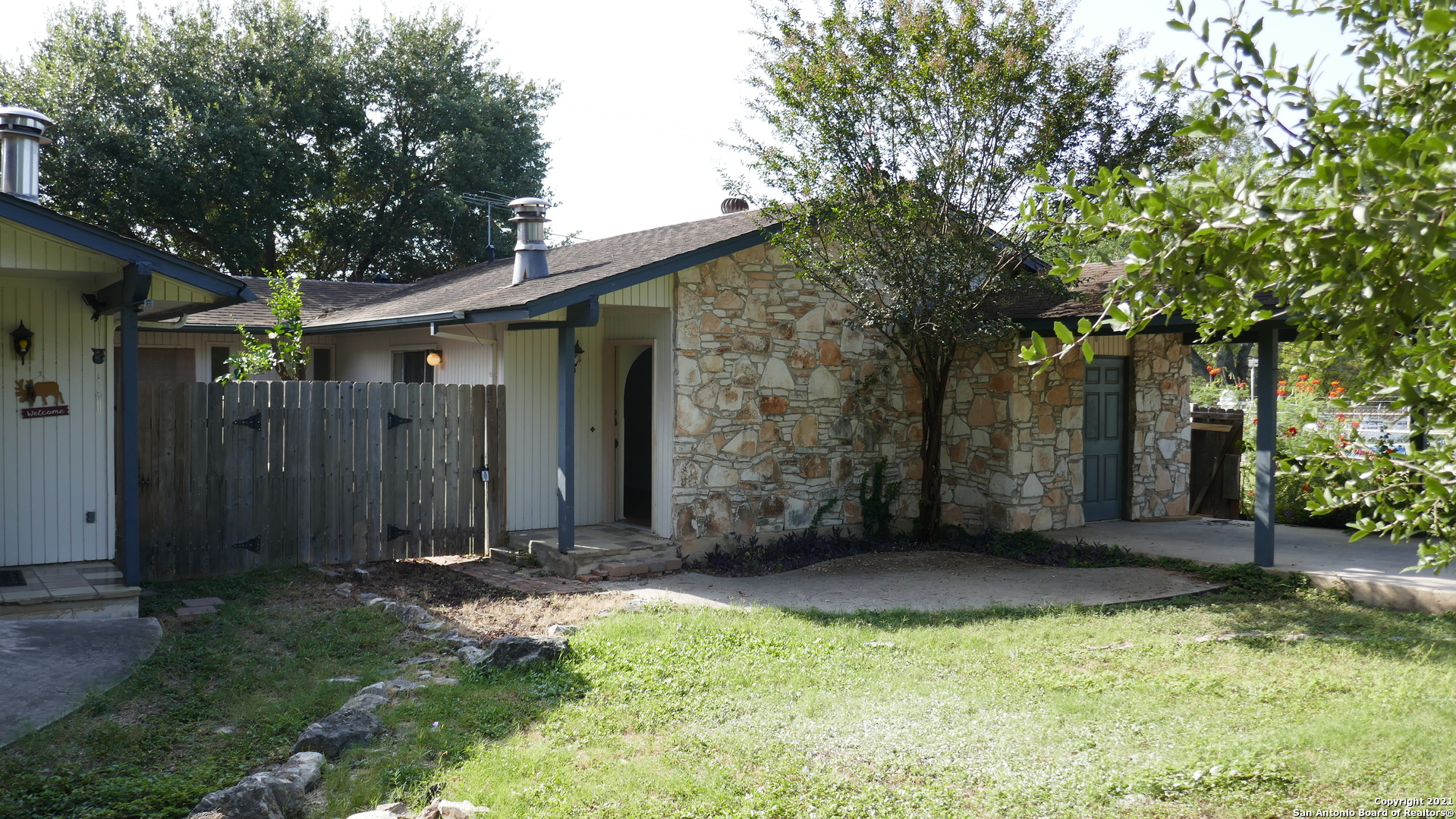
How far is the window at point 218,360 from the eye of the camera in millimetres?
14711

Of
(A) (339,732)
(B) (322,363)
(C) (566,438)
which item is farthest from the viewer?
(B) (322,363)

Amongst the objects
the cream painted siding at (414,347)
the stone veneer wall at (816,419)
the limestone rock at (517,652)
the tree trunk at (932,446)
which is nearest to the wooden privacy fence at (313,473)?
the cream painted siding at (414,347)

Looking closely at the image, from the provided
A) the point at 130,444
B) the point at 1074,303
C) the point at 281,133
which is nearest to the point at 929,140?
the point at 1074,303

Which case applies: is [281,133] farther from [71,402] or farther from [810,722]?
[810,722]

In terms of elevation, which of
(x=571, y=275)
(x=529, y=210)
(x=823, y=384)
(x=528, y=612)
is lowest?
(x=528, y=612)

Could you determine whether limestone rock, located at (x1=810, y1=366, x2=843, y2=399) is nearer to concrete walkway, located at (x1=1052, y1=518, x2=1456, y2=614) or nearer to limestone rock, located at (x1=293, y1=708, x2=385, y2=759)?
concrete walkway, located at (x1=1052, y1=518, x2=1456, y2=614)

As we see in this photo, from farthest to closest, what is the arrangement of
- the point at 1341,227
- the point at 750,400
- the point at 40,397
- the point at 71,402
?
the point at 750,400, the point at 71,402, the point at 40,397, the point at 1341,227

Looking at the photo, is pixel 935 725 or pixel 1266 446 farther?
pixel 1266 446

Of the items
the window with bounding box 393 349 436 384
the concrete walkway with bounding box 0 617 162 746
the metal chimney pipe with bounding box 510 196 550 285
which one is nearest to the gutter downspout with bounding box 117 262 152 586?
the concrete walkway with bounding box 0 617 162 746

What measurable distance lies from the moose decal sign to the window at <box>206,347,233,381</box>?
7.15 m

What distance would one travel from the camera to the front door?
11.5 metres

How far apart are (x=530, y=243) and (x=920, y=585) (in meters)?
5.42

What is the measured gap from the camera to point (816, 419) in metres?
10.5

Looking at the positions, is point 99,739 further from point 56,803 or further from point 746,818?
point 746,818
